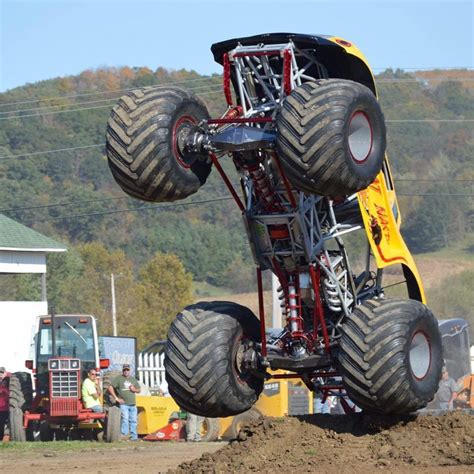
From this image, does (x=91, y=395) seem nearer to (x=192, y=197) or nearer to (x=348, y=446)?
(x=348, y=446)

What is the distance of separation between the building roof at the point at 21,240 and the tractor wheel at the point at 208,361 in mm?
28029

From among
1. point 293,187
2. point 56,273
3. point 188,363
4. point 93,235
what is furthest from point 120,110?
point 93,235

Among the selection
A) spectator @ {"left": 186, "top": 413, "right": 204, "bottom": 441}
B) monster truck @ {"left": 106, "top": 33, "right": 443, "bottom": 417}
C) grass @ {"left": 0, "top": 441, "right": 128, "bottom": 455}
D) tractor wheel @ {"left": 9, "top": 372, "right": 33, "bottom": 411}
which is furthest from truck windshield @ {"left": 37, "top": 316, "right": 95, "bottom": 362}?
monster truck @ {"left": 106, "top": 33, "right": 443, "bottom": 417}

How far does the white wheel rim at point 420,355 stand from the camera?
42.5 feet

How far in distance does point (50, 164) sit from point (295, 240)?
107 metres

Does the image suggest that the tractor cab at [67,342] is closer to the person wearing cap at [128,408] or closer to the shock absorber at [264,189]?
the person wearing cap at [128,408]

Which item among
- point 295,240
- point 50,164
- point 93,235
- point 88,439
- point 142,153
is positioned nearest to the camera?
point 142,153

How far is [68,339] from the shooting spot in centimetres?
2580

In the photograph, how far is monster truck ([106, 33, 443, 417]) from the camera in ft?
38.7

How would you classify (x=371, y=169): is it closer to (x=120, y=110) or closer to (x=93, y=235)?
(x=120, y=110)

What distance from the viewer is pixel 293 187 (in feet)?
39.9

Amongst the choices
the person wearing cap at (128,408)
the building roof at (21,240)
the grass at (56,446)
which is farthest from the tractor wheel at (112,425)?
the building roof at (21,240)

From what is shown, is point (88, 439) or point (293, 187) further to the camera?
point (88, 439)

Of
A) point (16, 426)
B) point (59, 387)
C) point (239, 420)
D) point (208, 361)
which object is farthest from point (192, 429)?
point (208, 361)
